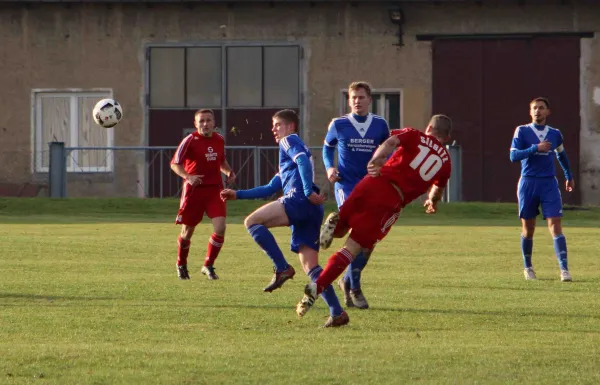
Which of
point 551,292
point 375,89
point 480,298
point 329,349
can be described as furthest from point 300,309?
point 375,89

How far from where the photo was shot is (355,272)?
39.2 ft

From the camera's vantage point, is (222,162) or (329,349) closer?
(329,349)

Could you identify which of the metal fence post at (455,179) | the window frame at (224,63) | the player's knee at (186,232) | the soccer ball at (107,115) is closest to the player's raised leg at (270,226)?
the player's knee at (186,232)

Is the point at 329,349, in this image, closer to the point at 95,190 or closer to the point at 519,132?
the point at 519,132

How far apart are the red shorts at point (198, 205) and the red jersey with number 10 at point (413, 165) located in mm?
5047

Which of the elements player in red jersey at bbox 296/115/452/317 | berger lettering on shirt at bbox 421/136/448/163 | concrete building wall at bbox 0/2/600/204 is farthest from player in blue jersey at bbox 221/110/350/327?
concrete building wall at bbox 0/2/600/204

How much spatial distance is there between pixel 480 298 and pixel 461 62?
73.9 ft

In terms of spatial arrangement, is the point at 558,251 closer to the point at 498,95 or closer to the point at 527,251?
the point at 527,251

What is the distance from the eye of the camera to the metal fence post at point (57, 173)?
31.0m

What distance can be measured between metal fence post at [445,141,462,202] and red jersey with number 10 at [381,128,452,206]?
19685 millimetres

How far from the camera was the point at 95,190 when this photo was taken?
34.9m

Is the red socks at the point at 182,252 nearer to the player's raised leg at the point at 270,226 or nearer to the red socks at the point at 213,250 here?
the red socks at the point at 213,250

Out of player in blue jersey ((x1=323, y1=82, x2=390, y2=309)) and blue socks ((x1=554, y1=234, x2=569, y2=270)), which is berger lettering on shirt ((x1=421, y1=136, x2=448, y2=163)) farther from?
blue socks ((x1=554, y1=234, x2=569, y2=270))

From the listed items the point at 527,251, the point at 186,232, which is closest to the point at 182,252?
the point at 186,232
